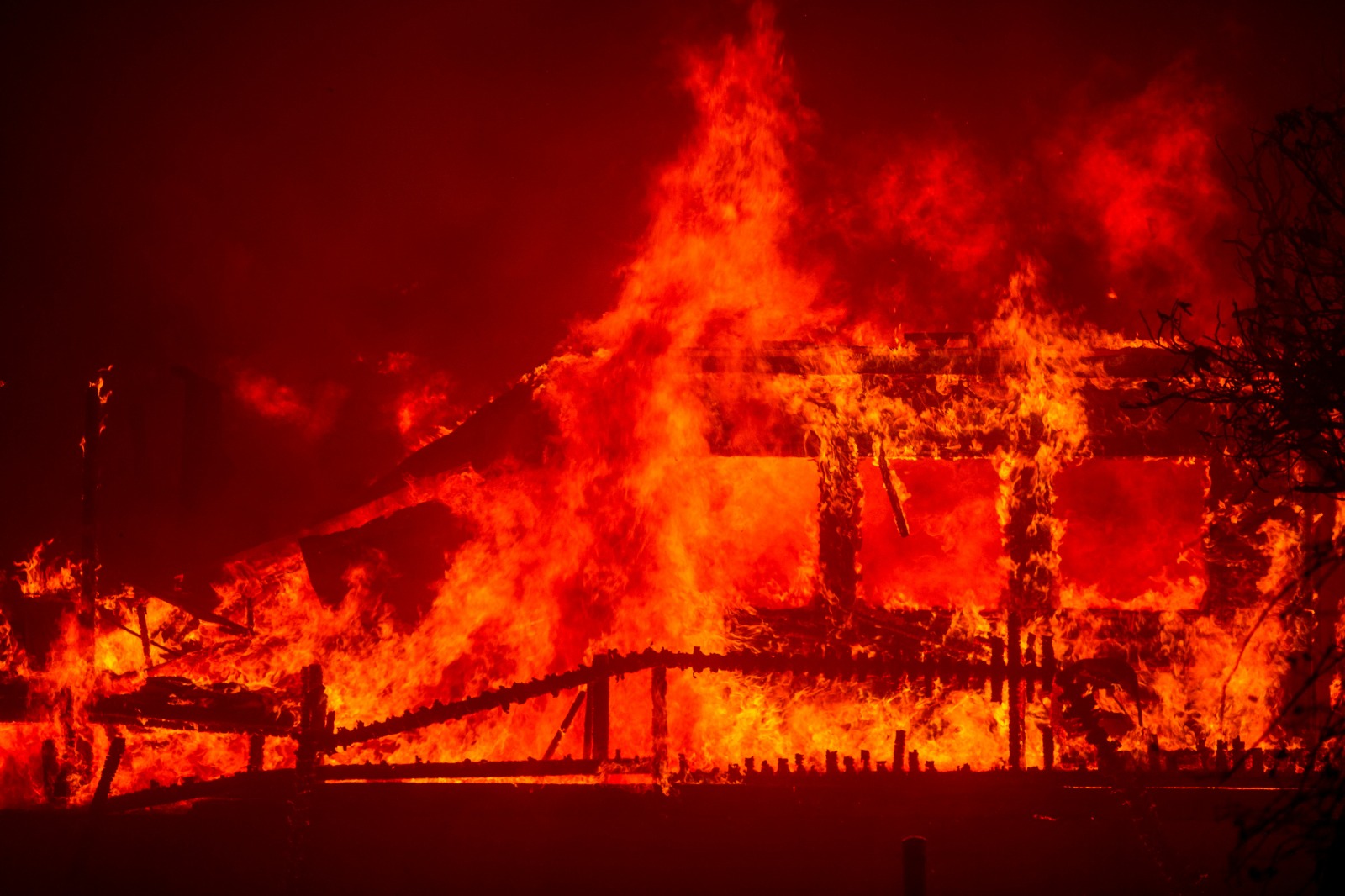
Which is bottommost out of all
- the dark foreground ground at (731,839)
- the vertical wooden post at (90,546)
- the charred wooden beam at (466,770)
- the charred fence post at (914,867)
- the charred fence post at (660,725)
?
the dark foreground ground at (731,839)

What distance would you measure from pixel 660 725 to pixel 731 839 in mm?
989

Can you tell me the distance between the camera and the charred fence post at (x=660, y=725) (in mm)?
7207

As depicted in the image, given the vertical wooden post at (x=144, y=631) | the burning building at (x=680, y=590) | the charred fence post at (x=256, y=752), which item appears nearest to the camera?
the charred fence post at (x=256, y=752)

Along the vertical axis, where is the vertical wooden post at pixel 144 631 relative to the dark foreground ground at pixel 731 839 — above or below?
above

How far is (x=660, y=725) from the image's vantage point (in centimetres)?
727

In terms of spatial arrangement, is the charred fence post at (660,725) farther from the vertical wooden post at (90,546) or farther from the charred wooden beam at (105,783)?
the vertical wooden post at (90,546)

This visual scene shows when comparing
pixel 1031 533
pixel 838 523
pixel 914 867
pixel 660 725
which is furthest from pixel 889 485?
pixel 914 867

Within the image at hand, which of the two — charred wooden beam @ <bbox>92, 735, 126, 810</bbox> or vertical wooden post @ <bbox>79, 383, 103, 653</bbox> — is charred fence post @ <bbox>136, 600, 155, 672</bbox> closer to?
vertical wooden post @ <bbox>79, 383, 103, 653</bbox>

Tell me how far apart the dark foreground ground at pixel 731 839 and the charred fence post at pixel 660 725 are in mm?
204

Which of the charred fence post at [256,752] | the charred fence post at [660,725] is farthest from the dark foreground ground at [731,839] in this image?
the charred fence post at [256,752]

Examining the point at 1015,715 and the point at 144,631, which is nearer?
the point at 1015,715

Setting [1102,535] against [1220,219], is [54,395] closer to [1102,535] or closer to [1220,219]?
[1102,535]

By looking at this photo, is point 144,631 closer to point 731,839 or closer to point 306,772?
point 306,772

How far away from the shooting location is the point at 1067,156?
14102 mm
